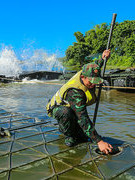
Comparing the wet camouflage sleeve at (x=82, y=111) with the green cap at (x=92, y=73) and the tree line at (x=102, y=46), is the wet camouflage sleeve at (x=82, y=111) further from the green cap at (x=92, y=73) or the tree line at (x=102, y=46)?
the tree line at (x=102, y=46)

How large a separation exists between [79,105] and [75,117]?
1.04 ft

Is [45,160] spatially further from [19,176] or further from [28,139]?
[28,139]

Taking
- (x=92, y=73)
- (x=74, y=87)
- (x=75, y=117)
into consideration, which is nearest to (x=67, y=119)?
(x=75, y=117)

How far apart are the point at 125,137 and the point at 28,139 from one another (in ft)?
7.53

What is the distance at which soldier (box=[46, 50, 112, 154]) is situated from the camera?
251 cm

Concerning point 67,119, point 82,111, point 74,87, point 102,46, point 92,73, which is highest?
point 102,46

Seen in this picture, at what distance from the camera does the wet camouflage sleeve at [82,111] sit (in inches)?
98.2

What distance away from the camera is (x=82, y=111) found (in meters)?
2.54

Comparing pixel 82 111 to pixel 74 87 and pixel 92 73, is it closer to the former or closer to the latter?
pixel 74 87

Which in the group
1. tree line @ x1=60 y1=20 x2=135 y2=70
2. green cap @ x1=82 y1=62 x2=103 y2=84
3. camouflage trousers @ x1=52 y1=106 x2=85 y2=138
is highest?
tree line @ x1=60 y1=20 x2=135 y2=70

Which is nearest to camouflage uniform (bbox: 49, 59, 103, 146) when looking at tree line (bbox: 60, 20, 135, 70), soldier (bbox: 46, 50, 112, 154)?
soldier (bbox: 46, 50, 112, 154)

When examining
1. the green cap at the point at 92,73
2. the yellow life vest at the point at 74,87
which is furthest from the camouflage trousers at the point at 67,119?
the green cap at the point at 92,73

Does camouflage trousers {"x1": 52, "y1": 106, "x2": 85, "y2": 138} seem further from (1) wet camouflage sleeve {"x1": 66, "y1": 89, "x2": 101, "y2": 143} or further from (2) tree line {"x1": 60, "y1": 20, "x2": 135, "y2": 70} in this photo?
(2) tree line {"x1": 60, "y1": 20, "x2": 135, "y2": 70}

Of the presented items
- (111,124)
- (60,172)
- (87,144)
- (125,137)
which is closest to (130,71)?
(111,124)
